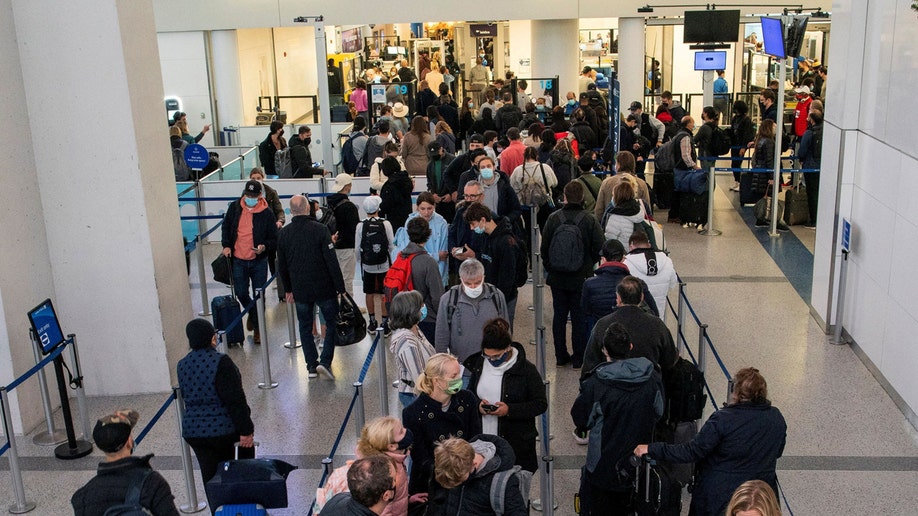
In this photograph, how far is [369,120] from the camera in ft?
62.5

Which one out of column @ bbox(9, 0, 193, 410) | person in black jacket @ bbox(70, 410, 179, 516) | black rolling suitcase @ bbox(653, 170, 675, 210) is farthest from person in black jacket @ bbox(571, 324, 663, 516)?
black rolling suitcase @ bbox(653, 170, 675, 210)

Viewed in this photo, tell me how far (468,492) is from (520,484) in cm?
23

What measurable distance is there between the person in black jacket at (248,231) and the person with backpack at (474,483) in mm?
5376

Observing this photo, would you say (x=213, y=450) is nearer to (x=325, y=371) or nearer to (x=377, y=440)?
(x=377, y=440)

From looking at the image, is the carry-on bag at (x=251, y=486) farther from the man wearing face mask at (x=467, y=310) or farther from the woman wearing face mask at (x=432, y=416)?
the man wearing face mask at (x=467, y=310)

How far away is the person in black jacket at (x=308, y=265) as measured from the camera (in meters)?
8.15

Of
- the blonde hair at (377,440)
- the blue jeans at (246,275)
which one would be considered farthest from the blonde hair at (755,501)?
the blue jeans at (246,275)

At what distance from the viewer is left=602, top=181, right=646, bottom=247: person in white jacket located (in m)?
8.33

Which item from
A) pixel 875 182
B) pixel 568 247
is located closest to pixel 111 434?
pixel 568 247

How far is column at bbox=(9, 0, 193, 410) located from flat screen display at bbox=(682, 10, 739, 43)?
39.2 ft

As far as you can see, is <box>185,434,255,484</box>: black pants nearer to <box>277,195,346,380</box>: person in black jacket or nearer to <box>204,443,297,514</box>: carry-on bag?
<box>204,443,297,514</box>: carry-on bag

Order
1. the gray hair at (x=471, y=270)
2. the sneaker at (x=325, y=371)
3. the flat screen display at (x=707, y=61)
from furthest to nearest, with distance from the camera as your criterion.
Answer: the flat screen display at (x=707, y=61) → the sneaker at (x=325, y=371) → the gray hair at (x=471, y=270)

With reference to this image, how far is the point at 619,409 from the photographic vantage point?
17.1 feet

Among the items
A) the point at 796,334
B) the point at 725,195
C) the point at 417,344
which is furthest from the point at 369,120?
the point at 417,344
